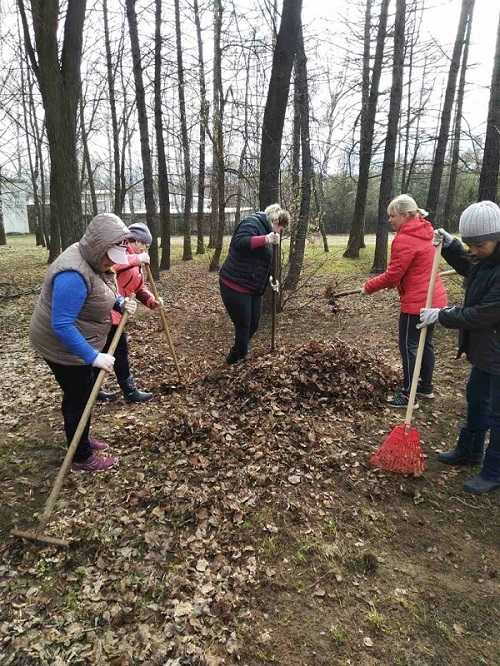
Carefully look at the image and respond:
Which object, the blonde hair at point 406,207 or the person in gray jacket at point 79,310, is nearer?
the person in gray jacket at point 79,310

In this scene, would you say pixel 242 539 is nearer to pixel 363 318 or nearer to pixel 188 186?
pixel 363 318

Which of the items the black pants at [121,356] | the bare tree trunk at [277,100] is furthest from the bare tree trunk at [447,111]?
the black pants at [121,356]

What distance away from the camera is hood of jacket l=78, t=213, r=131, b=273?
3.03 meters

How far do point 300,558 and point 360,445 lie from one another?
58.2 inches

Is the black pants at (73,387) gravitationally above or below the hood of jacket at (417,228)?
below

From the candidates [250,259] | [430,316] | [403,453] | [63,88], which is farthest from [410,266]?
[63,88]

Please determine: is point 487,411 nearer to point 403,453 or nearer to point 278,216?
point 403,453

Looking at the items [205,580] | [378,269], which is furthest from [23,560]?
[378,269]

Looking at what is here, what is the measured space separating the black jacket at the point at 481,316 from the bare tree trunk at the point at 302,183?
5251 mm

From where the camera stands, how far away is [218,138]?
41.9ft

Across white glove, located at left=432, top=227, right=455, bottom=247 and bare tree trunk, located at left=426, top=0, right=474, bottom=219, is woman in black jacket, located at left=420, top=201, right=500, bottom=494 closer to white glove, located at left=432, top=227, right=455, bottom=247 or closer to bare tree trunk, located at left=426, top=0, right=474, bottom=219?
white glove, located at left=432, top=227, right=455, bottom=247

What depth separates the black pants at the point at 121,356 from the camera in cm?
482

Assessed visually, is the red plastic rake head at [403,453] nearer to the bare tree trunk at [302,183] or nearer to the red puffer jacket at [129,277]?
the red puffer jacket at [129,277]

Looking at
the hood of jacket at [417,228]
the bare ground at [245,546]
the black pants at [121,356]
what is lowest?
the bare ground at [245,546]
